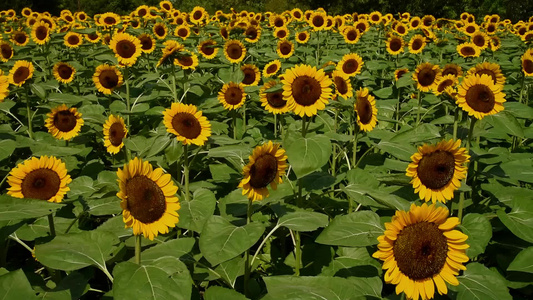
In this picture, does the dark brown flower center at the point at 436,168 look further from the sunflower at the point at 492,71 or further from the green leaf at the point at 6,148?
the green leaf at the point at 6,148

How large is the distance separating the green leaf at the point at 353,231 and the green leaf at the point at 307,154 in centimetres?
27

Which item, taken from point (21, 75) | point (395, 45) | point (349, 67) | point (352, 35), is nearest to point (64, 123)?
point (21, 75)

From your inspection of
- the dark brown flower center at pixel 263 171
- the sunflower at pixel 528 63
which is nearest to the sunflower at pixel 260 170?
the dark brown flower center at pixel 263 171

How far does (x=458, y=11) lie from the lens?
25.0m

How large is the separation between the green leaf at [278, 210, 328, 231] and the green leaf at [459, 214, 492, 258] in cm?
73

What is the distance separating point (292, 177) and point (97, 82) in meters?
2.53

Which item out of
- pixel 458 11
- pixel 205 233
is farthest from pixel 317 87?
pixel 458 11

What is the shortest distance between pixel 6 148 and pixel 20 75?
5.19 ft

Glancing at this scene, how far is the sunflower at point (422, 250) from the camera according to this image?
5.29ft

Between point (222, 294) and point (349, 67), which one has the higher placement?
point (349, 67)

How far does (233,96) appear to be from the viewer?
13.2ft

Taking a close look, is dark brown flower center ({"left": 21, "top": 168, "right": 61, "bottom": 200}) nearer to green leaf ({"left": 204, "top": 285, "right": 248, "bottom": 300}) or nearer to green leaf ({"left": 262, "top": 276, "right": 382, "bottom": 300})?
green leaf ({"left": 204, "top": 285, "right": 248, "bottom": 300})

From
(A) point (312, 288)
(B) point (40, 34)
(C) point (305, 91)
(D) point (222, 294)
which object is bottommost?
(D) point (222, 294)

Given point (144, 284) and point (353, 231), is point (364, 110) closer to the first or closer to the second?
point (353, 231)
